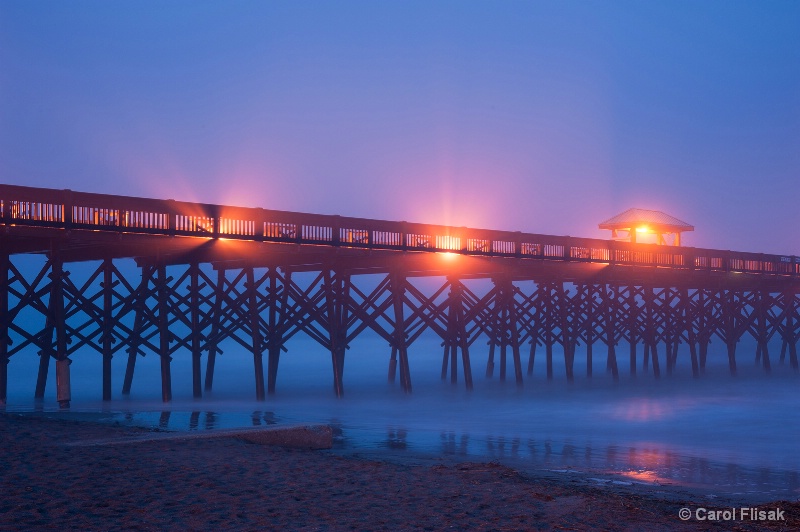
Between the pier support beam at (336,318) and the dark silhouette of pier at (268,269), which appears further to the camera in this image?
the pier support beam at (336,318)

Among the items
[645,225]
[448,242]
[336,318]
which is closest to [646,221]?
[645,225]

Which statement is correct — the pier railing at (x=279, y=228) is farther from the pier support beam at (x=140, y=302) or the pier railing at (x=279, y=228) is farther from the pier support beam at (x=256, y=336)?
the pier support beam at (x=140, y=302)

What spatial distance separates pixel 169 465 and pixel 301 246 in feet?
42.0

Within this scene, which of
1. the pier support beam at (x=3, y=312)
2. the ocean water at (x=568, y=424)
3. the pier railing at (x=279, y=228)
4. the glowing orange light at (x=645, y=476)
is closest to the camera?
the glowing orange light at (x=645, y=476)

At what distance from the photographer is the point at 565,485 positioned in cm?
960

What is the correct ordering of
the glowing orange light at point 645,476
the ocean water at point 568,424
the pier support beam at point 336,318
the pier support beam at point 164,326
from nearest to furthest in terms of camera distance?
the glowing orange light at point 645,476 < the ocean water at point 568,424 < the pier support beam at point 164,326 < the pier support beam at point 336,318

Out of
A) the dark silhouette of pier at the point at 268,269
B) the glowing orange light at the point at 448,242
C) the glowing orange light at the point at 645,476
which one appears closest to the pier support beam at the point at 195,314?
the dark silhouette of pier at the point at 268,269

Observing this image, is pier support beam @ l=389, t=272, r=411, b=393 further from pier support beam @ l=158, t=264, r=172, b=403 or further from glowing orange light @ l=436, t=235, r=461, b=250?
pier support beam @ l=158, t=264, r=172, b=403

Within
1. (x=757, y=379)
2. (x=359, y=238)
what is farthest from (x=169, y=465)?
(x=757, y=379)
